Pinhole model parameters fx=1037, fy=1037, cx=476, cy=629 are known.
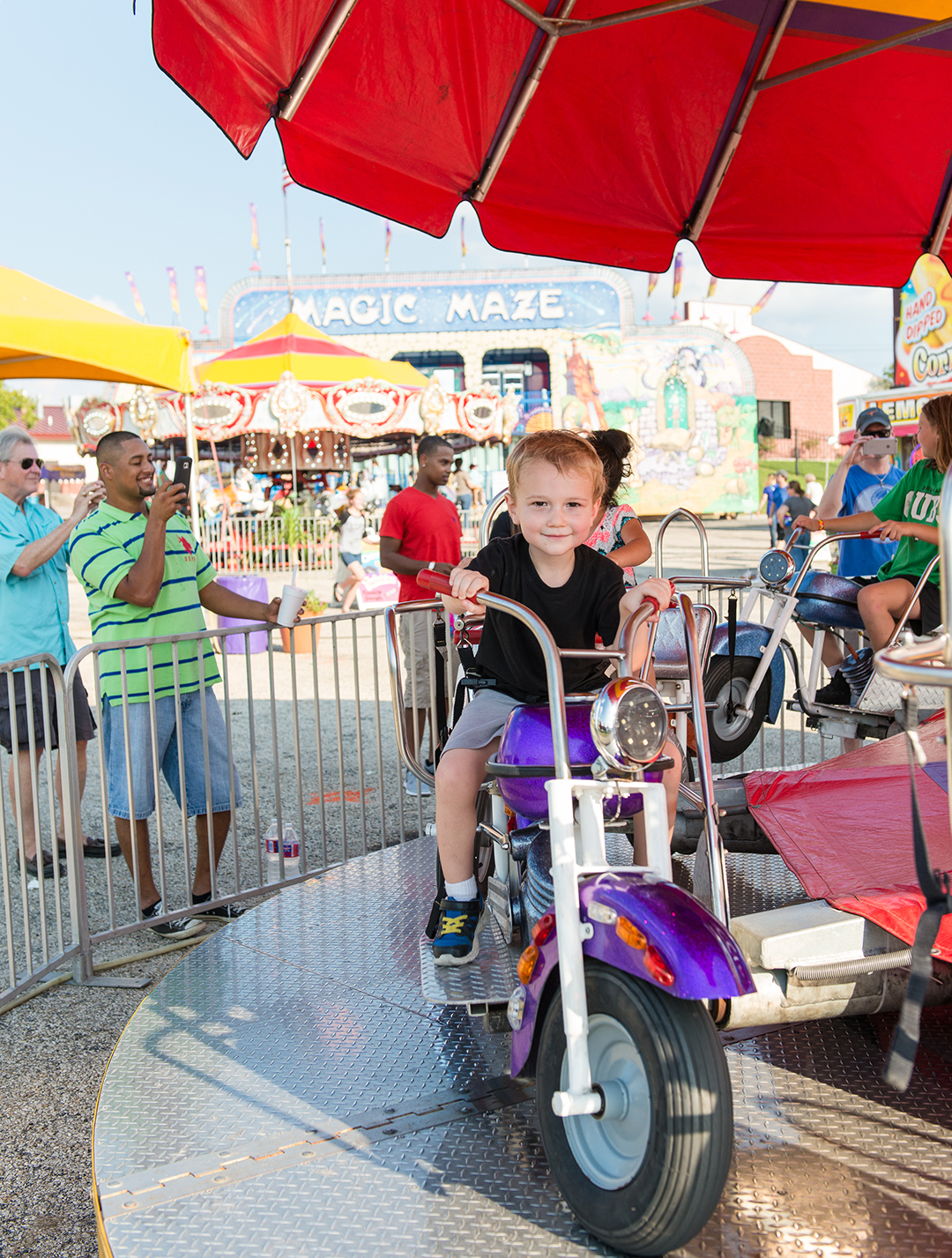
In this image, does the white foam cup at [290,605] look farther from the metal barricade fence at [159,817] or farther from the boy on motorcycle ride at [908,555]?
the boy on motorcycle ride at [908,555]

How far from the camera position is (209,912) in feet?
14.5

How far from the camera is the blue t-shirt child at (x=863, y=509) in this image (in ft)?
20.5

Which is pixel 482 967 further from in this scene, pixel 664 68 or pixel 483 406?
pixel 483 406

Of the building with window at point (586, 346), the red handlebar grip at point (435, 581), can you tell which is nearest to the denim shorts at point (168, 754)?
the red handlebar grip at point (435, 581)

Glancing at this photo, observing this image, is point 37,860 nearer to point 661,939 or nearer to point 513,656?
point 513,656

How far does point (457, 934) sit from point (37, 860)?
6.86 ft

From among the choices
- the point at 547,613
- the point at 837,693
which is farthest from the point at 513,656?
the point at 837,693

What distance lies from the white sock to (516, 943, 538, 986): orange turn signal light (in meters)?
0.61

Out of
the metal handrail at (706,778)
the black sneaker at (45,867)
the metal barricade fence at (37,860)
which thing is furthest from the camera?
the black sneaker at (45,867)

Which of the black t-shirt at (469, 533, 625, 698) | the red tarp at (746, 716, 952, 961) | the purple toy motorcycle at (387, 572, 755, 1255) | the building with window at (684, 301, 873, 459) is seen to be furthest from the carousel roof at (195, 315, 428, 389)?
the building with window at (684, 301, 873, 459)

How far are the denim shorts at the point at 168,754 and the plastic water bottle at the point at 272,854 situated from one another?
0.76 ft

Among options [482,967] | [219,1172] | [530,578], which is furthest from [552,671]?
[219,1172]

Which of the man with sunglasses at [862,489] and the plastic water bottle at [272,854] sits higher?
the man with sunglasses at [862,489]

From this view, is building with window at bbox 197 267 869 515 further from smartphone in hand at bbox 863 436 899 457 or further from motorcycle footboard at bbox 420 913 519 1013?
motorcycle footboard at bbox 420 913 519 1013
